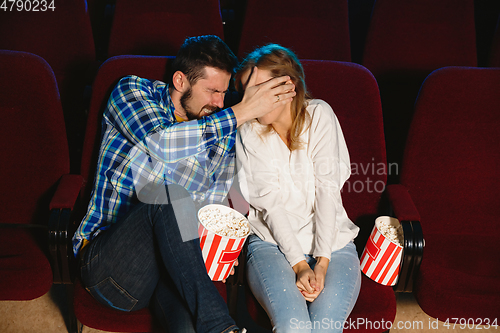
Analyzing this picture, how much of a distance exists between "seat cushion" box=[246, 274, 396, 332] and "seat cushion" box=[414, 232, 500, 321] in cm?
12

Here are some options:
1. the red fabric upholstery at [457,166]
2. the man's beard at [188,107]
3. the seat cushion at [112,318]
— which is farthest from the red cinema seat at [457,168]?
the seat cushion at [112,318]

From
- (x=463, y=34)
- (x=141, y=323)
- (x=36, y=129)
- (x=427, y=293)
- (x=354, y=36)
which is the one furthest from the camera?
(x=354, y=36)

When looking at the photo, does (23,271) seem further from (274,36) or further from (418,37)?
(418,37)

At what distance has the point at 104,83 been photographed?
4.29 feet

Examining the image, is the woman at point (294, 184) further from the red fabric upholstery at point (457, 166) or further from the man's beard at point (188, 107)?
the red fabric upholstery at point (457, 166)

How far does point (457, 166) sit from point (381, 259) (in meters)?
0.48

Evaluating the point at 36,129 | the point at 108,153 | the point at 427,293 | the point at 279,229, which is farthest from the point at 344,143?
the point at 36,129

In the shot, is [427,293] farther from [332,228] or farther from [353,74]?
[353,74]

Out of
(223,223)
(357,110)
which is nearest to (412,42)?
(357,110)

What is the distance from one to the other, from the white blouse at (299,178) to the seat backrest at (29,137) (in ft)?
1.93

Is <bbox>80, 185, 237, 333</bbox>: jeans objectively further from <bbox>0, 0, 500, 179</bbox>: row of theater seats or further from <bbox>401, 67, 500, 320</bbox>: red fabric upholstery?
<bbox>0, 0, 500, 179</bbox>: row of theater seats

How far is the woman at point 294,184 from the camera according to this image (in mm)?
1123

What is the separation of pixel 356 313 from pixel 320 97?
2.11 feet

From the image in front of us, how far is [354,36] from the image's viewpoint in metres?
2.33
